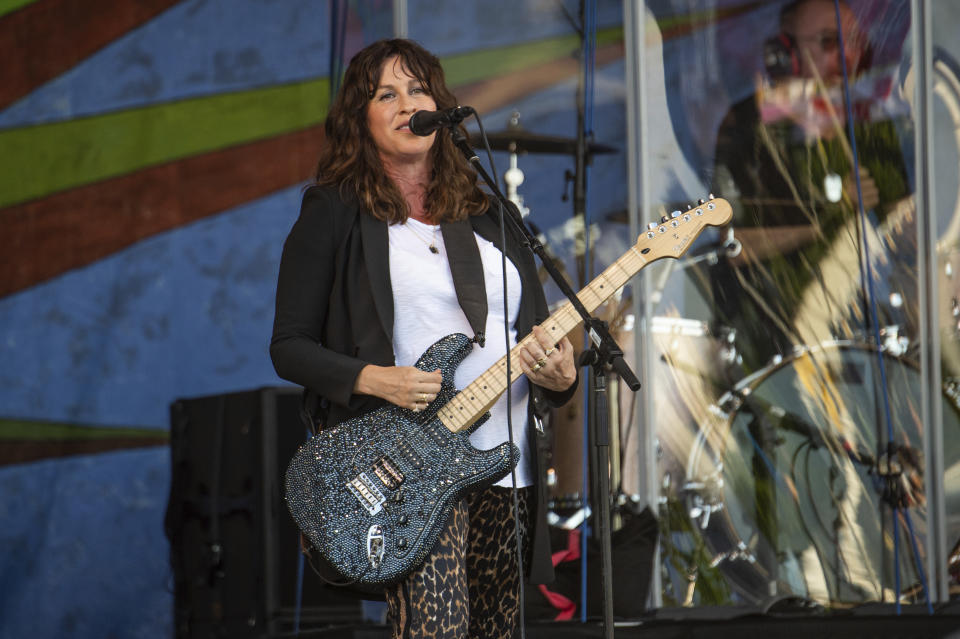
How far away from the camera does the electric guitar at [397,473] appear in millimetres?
2023

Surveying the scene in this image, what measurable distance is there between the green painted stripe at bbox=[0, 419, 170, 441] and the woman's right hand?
3346 mm

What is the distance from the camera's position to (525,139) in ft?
13.6

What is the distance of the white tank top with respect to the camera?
86.3 inches

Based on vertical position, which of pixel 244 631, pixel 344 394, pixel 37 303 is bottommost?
pixel 244 631

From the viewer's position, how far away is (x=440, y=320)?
221 cm

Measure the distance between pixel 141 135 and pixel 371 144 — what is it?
328 cm

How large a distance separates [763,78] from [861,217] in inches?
24.6

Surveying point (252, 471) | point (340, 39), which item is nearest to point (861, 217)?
point (340, 39)

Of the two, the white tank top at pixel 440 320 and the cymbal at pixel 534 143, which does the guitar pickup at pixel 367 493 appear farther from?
the cymbal at pixel 534 143

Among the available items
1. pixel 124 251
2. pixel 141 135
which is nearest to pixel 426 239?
pixel 124 251

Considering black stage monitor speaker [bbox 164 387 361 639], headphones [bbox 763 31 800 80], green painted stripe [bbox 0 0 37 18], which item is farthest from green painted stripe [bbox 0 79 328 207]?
headphones [bbox 763 31 800 80]

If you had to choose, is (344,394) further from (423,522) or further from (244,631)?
(244,631)

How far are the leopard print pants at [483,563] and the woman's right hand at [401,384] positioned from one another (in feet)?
0.72

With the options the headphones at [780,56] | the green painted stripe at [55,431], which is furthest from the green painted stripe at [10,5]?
the headphones at [780,56]
